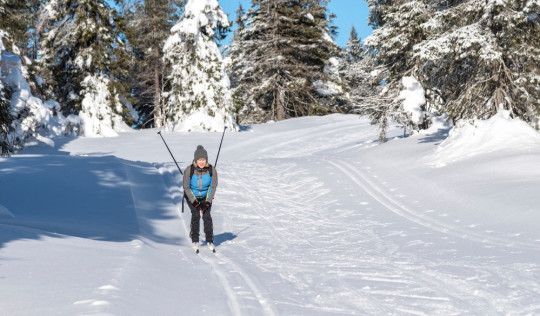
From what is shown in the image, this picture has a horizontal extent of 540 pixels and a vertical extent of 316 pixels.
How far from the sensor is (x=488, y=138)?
48.2 feet

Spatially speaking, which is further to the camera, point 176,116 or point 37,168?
point 176,116

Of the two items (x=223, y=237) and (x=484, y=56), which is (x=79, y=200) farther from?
(x=484, y=56)

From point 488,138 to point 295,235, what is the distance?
27.3 feet

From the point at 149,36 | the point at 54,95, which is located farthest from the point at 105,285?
the point at 149,36

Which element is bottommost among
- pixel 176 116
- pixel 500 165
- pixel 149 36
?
pixel 500 165

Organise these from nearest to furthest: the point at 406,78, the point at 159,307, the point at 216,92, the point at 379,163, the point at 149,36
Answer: the point at 159,307 < the point at 379,163 < the point at 406,78 < the point at 216,92 < the point at 149,36

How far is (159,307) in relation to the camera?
472 centimetres

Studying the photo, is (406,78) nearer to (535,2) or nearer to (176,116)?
(535,2)

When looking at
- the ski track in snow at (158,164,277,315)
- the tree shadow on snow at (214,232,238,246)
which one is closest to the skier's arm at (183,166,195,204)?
the ski track in snow at (158,164,277,315)

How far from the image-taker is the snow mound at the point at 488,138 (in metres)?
14.0

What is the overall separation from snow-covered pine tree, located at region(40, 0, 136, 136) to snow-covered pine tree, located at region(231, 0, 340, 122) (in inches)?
403

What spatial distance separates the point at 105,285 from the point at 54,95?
96.0 ft

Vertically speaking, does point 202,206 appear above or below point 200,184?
below

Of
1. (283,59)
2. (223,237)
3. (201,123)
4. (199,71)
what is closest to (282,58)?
(283,59)
